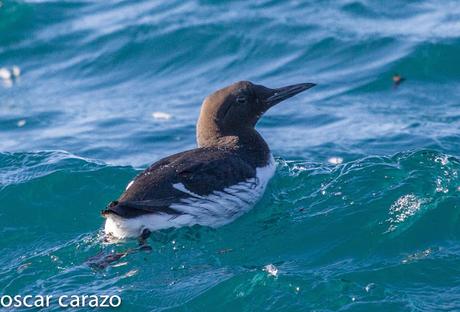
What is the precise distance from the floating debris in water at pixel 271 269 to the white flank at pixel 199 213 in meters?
0.76

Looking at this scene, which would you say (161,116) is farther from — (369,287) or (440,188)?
(369,287)

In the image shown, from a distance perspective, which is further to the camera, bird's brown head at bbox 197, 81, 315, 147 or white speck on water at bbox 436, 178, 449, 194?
bird's brown head at bbox 197, 81, 315, 147

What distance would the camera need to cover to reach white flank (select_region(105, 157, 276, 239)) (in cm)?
709

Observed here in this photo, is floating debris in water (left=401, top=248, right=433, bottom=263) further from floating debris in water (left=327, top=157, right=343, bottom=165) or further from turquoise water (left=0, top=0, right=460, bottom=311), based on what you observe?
floating debris in water (left=327, top=157, right=343, bottom=165)

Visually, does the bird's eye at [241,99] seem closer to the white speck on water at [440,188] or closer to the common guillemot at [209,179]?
the common guillemot at [209,179]

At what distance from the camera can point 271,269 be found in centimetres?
673

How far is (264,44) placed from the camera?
13.4 m

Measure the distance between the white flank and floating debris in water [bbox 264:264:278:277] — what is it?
0.76 metres

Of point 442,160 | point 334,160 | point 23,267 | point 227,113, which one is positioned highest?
point 227,113

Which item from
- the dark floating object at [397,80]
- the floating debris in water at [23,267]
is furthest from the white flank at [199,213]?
the dark floating object at [397,80]

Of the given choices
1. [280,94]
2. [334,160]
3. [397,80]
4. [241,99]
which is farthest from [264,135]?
[241,99]

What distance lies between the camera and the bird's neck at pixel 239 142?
8.30 metres

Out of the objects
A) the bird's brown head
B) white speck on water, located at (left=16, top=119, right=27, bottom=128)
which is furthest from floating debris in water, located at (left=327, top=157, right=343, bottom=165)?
white speck on water, located at (left=16, top=119, right=27, bottom=128)

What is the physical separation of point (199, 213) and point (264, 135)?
3.99 meters
